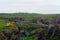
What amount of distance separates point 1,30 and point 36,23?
316 centimetres

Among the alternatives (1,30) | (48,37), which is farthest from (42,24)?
(1,30)

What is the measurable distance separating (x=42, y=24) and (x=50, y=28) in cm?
155

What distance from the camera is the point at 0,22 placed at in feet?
72.0

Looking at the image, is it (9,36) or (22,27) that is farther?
(22,27)

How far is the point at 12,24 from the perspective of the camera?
20.5 metres

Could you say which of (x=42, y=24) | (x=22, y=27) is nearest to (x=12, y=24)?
(x=22, y=27)

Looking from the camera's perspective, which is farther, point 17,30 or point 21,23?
point 21,23

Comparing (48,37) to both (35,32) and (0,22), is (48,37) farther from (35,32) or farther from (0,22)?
(0,22)

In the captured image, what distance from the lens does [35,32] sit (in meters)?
19.6

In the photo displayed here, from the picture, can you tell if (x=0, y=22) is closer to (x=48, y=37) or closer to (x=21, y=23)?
(x=21, y=23)

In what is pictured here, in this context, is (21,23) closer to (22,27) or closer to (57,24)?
(22,27)

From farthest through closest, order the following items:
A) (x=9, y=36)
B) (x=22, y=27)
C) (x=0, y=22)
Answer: (x=0, y=22) → (x=22, y=27) → (x=9, y=36)

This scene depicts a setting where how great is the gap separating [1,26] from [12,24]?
2.76 ft

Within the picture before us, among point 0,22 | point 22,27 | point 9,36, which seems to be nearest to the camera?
point 9,36
